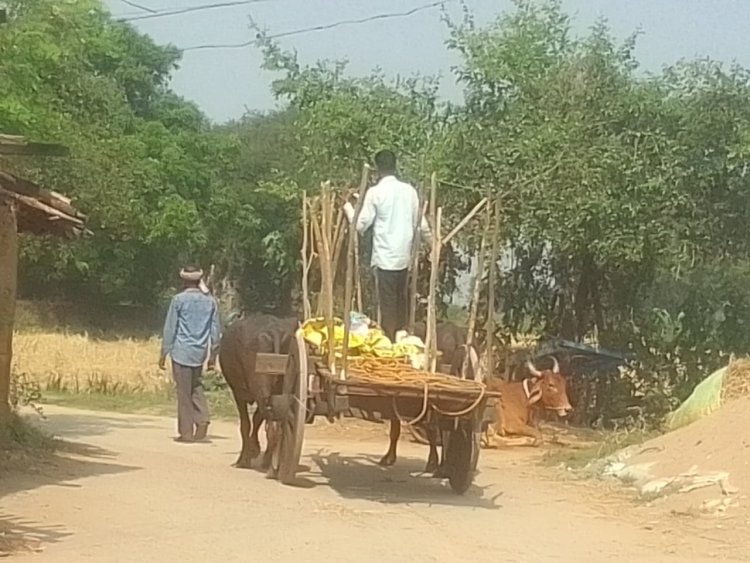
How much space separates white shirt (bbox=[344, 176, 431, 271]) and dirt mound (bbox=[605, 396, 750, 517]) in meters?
3.01

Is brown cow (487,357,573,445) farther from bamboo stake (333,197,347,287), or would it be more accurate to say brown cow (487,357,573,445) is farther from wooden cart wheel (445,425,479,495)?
wooden cart wheel (445,425,479,495)

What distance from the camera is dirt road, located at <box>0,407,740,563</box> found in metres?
9.04

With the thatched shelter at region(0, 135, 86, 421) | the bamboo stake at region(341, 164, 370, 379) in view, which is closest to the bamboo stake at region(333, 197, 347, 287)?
the bamboo stake at region(341, 164, 370, 379)

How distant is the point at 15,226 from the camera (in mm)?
13789

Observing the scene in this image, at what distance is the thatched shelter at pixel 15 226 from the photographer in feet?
41.1

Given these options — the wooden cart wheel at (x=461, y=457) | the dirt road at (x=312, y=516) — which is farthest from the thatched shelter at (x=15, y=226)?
the wooden cart wheel at (x=461, y=457)

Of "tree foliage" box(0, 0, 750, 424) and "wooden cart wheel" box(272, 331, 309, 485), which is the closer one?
"wooden cart wheel" box(272, 331, 309, 485)

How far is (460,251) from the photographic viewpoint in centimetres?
1952

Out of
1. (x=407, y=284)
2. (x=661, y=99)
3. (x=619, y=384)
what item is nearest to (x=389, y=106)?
(x=661, y=99)

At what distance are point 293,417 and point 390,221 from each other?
74.3 inches

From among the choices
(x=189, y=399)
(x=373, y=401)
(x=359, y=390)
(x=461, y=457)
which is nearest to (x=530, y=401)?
(x=189, y=399)

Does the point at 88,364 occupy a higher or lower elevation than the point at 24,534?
higher

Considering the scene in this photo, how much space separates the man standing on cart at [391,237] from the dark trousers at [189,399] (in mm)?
→ 3995

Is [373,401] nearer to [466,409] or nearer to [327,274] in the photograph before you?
[466,409]
